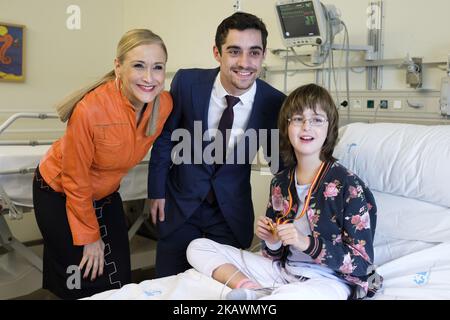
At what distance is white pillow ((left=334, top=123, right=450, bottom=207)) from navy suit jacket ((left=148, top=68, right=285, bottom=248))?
0.35 meters

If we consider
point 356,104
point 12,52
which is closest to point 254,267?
point 356,104

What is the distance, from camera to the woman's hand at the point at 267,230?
1489mm

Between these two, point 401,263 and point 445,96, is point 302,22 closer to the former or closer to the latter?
point 445,96

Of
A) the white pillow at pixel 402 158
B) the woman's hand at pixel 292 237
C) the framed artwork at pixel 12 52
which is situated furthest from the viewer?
the framed artwork at pixel 12 52

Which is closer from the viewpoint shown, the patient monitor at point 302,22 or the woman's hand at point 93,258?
the woman's hand at point 93,258

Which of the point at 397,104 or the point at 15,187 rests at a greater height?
the point at 397,104

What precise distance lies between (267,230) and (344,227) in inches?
9.7

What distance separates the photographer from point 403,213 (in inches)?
66.7

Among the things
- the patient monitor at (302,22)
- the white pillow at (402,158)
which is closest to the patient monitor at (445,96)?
the white pillow at (402,158)

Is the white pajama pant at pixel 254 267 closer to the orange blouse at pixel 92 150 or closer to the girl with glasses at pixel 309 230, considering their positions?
the girl with glasses at pixel 309 230

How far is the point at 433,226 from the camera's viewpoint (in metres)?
1.62

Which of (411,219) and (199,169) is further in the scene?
(199,169)

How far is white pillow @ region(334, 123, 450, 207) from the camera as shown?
5.27 ft
